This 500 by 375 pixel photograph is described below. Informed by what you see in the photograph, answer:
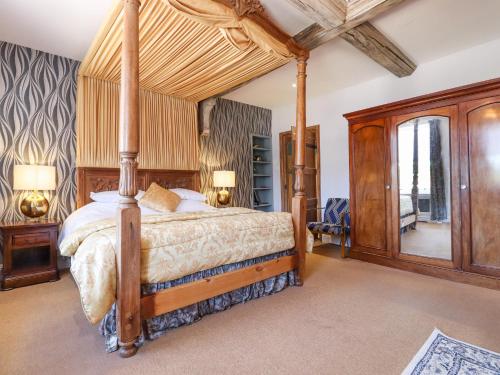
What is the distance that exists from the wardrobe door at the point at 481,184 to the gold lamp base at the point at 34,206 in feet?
15.0

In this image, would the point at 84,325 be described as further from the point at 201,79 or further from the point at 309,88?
the point at 309,88

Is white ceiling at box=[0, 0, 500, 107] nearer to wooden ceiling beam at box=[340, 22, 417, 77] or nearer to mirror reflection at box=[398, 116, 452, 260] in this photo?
wooden ceiling beam at box=[340, 22, 417, 77]

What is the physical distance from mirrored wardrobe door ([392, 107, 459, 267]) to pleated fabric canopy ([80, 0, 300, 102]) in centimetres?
169

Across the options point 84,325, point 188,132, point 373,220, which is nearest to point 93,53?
point 188,132

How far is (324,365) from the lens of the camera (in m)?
1.52

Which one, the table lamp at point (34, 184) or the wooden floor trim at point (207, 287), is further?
the table lamp at point (34, 184)

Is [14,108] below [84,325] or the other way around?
the other way around

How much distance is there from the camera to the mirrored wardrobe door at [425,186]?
9.44 ft

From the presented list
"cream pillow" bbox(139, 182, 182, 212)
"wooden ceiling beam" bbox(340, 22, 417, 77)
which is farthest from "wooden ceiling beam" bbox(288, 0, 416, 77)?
"cream pillow" bbox(139, 182, 182, 212)

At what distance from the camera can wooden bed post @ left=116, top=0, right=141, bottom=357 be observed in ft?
5.28

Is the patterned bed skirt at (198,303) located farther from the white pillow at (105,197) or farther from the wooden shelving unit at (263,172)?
the wooden shelving unit at (263,172)

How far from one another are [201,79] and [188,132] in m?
1.02

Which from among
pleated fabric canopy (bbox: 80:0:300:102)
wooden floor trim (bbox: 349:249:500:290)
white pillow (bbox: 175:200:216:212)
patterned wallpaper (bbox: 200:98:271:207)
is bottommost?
wooden floor trim (bbox: 349:249:500:290)

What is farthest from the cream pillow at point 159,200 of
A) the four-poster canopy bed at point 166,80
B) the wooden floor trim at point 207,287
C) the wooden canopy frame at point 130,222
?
the wooden canopy frame at point 130,222
